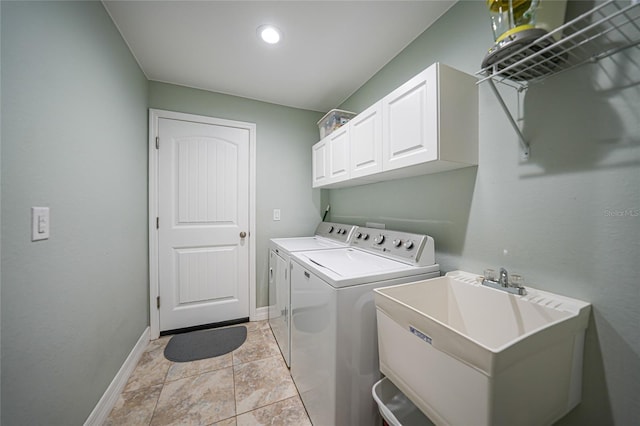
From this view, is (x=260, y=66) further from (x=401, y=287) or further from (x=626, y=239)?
(x=626, y=239)

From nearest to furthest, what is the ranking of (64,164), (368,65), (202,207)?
(64,164), (368,65), (202,207)

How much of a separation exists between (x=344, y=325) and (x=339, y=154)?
137cm

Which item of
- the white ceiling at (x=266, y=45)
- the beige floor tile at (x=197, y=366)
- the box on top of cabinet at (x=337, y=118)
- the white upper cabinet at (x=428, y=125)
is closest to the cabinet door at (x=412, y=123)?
the white upper cabinet at (x=428, y=125)

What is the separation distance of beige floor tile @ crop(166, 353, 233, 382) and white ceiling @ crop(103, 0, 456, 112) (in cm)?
244

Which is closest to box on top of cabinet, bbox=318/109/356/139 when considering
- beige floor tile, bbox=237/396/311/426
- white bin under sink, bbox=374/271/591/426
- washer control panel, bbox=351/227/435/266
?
washer control panel, bbox=351/227/435/266

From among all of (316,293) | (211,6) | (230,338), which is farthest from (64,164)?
(230,338)

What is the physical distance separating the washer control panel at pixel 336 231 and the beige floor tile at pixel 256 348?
1.12 m

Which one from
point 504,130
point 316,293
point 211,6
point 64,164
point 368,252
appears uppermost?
point 211,6

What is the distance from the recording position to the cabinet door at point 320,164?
2170mm

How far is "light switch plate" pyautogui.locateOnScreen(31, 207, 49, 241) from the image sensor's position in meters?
0.85

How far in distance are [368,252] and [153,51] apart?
2273 millimetres

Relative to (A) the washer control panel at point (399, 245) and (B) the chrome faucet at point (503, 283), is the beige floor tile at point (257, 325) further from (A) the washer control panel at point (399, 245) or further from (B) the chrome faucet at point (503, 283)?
(B) the chrome faucet at point (503, 283)

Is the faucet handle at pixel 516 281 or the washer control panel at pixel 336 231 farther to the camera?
the washer control panel at pixel 336 231

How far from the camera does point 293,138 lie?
8.59 feet
